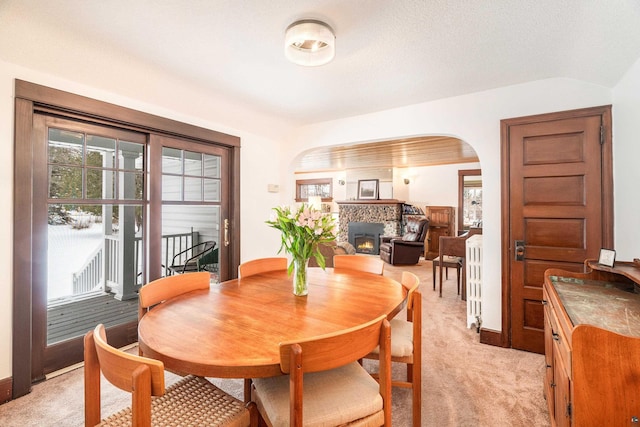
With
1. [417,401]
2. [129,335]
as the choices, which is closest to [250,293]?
[417,401]

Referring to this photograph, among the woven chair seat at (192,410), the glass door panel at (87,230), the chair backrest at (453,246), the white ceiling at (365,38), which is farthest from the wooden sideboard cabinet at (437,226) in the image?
the woven chair seat at (192,410)

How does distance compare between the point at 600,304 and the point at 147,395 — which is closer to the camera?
the point at 147,395

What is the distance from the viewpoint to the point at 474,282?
3020 mm

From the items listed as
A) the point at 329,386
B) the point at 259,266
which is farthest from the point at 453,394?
the point at 259,266

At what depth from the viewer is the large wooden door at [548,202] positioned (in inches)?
90.9

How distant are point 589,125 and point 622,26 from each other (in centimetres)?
96

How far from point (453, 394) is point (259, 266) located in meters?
1.65

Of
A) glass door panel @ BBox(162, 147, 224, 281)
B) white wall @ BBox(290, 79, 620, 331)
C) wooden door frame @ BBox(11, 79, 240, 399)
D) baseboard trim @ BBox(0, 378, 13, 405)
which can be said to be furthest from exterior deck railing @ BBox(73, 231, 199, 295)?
white wall @ BBox(290, 79, 620, 331)

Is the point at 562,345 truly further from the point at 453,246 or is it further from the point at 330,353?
the point at 453,246

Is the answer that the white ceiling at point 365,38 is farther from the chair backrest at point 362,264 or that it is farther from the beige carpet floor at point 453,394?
the beige carpet floor at point 453,394

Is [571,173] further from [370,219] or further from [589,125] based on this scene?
[370,219]

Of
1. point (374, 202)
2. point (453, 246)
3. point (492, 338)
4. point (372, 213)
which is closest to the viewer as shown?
point (492, 338)

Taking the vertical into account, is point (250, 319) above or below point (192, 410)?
above

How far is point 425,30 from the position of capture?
1741 millimetres
